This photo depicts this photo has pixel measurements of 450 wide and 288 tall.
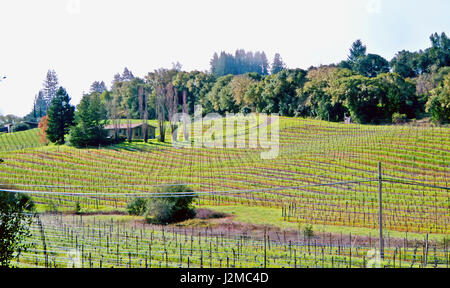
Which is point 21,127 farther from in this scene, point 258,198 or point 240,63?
point 240,63

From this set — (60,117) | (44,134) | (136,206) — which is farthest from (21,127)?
(136,206)

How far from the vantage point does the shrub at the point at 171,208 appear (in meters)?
25.9

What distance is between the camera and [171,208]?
26078mm

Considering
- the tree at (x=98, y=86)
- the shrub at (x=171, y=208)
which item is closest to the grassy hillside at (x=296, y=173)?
the shrub at (x=171, y=208)

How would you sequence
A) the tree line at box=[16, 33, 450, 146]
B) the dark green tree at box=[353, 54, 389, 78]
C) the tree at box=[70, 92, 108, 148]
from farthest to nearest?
the dark green tree at box=[353, 54, 389, 78] < the tree line at box=[16, 33, 450, 146] < the tree at box=[70, 92, 108, 148]

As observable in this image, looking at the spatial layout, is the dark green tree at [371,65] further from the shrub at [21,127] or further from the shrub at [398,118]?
the shrub at [21,127]

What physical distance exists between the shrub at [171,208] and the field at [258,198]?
38.2 inches

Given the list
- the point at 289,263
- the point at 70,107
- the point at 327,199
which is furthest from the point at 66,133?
the point at 289,263

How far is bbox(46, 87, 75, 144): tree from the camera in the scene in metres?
56.6

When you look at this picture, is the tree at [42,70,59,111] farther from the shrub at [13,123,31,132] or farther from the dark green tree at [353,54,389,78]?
the dark green tree at [353,54,389,78]

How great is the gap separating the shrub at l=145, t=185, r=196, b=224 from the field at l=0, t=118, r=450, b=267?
0.97 meters

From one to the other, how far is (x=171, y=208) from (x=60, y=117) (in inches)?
1466

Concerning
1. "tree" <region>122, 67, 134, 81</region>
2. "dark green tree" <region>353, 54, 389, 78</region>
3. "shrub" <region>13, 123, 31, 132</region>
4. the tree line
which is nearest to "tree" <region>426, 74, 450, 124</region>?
the tree line
